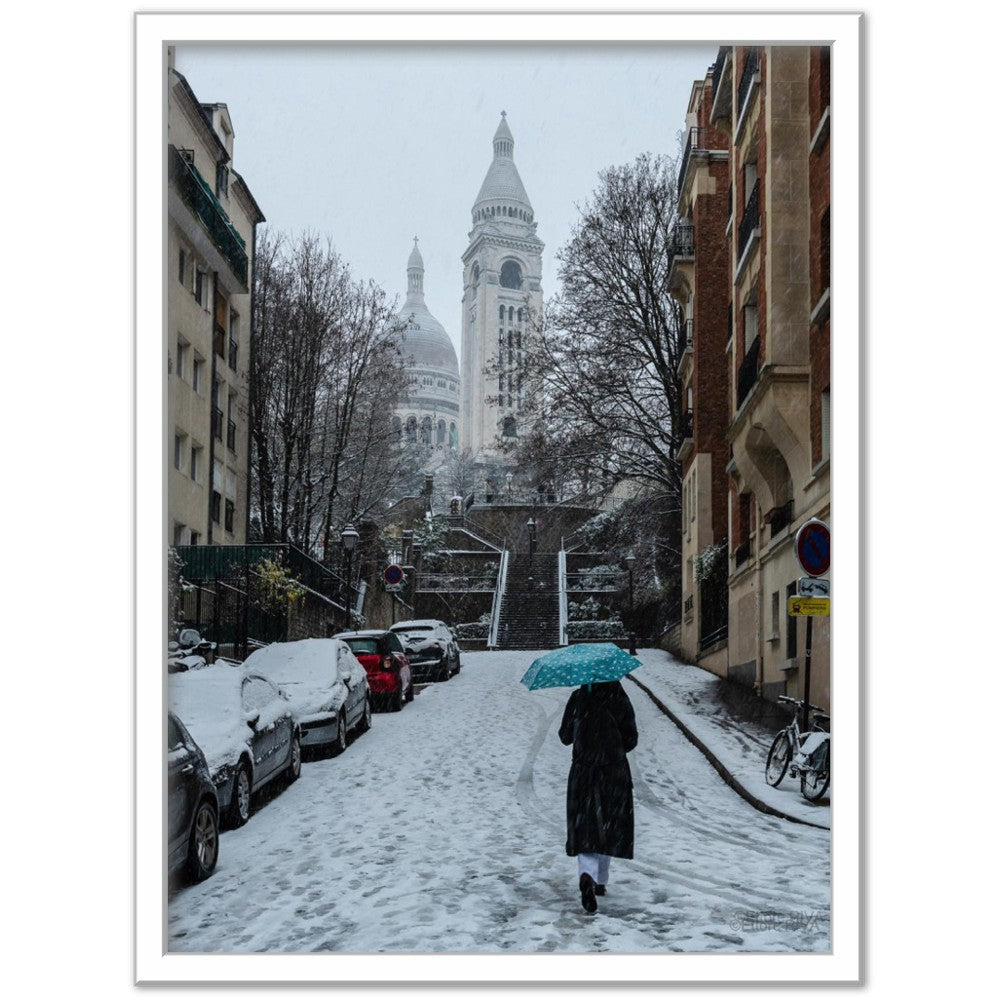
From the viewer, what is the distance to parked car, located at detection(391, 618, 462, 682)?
12.0 m

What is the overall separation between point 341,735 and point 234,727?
272cm

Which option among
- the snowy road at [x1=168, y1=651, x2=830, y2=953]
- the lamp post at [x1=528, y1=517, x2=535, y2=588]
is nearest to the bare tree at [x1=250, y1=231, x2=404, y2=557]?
the lamp post at [x1=528, y1=517, x2=535, y2=588]

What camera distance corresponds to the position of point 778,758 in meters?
10.3

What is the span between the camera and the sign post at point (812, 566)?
9.88 meters

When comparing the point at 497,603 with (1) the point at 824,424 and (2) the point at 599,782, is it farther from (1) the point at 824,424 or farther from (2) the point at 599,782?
(1) the point at 824,424

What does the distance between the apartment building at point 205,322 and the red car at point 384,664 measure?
199cm

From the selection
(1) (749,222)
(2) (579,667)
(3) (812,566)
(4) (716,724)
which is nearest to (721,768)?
(4) (716,724)

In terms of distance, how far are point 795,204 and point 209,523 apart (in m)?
4.93

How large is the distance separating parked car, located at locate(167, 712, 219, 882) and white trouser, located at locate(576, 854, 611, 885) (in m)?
2.39

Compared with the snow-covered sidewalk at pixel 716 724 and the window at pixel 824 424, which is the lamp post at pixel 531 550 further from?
the window at pixel 824 424

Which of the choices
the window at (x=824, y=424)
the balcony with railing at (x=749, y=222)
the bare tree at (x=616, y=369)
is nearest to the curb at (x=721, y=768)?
the bare tree at (x=616, y=369)

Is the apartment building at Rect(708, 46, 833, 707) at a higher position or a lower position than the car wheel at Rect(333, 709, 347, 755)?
higher

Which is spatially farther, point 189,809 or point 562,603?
point 562,603

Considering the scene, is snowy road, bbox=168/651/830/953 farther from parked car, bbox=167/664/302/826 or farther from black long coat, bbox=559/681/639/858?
black long coat, bbox=559/681/639/858
